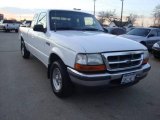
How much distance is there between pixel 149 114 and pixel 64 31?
2.58 m

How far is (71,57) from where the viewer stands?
13.5ft

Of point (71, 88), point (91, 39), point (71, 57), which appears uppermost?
point (91, 39)

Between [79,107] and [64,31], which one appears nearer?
[79,107]

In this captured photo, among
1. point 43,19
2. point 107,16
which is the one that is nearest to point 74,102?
point 43,19

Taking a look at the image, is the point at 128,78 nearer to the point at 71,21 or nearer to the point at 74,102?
the point at 74,102

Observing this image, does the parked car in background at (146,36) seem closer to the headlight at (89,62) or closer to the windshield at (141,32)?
the windshield at (141,32)

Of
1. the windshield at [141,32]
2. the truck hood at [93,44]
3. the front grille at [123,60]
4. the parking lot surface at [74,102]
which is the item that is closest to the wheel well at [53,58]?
the truck hood at [93,44]

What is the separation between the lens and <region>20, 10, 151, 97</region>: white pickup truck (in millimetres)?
3943

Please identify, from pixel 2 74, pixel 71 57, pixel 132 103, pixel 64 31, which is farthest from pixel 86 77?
pixel 2 74

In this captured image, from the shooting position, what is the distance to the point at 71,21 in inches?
225

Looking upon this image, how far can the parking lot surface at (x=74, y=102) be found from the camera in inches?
158

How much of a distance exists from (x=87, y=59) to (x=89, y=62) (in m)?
0.06

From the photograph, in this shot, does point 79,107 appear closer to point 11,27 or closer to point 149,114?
point 149,114

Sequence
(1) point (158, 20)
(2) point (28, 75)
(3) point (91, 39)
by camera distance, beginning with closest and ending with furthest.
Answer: (3) point (91, 39) → (2) point (28, 75) → (1) point (158, 20)
